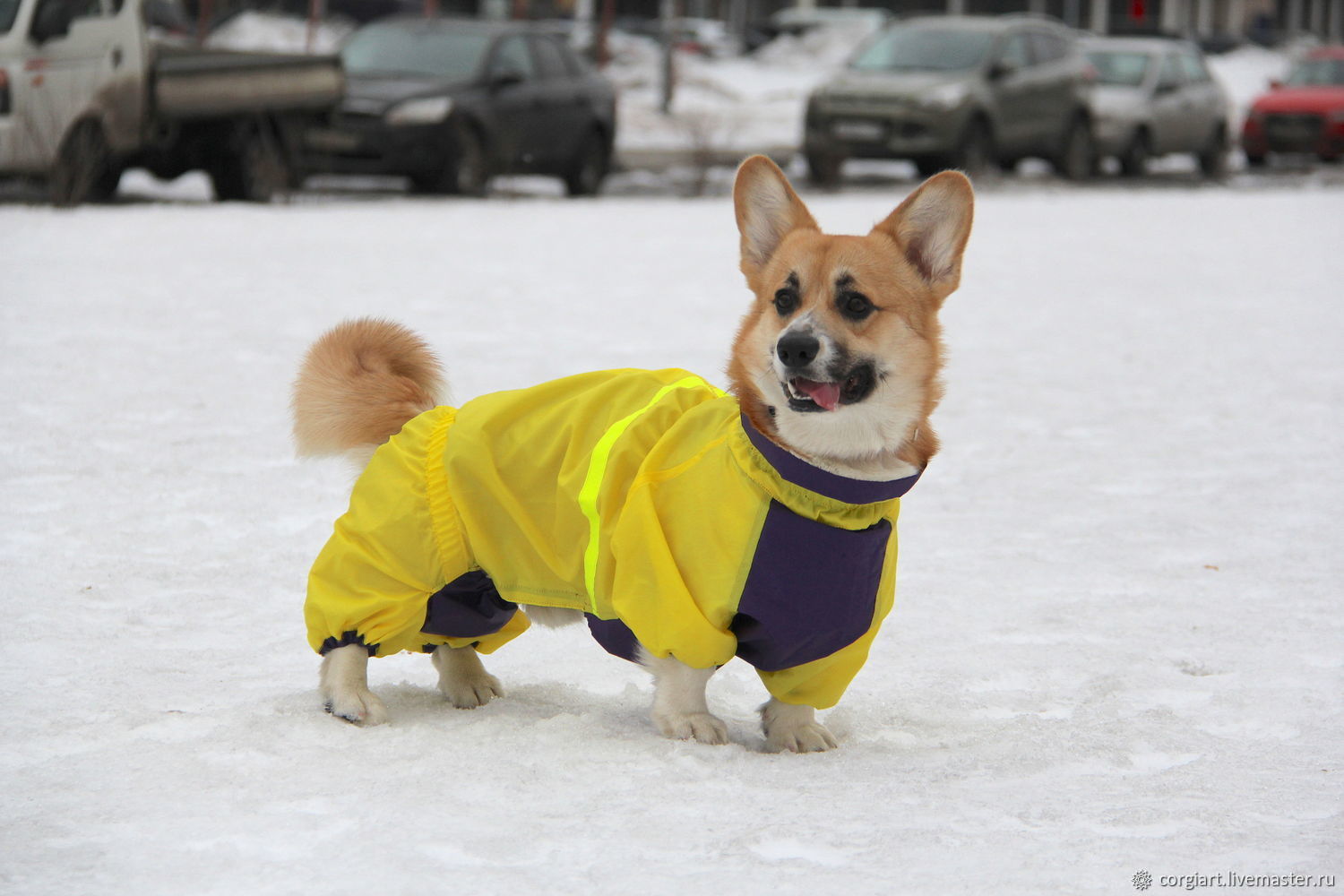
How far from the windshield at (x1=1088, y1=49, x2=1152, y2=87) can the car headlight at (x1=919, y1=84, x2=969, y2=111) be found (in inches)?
199

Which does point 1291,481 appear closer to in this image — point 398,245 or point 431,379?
point 431,379

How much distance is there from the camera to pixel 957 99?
15766 millimetres

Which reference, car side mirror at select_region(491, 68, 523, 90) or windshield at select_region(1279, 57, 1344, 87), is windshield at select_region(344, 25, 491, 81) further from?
windshield at select_region(1279, 57, 1344, 87)

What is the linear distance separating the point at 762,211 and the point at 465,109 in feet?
35.0

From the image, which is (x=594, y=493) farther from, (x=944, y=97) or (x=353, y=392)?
(x=944, y=97)

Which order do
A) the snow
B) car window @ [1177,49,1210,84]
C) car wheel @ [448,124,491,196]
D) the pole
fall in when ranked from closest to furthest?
the snow, car wheel @ [448,124,491,196], car window @ [1177,49,1210,84], the pole

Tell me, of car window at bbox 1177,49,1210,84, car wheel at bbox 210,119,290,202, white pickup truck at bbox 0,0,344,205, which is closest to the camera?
white pickup truck at bbox 0,0,344,205

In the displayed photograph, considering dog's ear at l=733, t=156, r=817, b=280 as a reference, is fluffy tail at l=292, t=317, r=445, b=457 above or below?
below

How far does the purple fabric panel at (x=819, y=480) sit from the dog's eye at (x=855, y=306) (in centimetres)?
40

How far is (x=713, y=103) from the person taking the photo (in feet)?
99.2

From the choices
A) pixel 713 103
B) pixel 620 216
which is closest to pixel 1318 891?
pixel 620 216

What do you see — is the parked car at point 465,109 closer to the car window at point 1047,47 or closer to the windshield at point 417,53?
the windshield at point 417,53

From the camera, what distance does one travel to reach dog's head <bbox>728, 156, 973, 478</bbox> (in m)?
3.25

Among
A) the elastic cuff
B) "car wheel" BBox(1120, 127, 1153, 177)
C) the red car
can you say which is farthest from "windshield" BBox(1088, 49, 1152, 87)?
the elastic cuff
